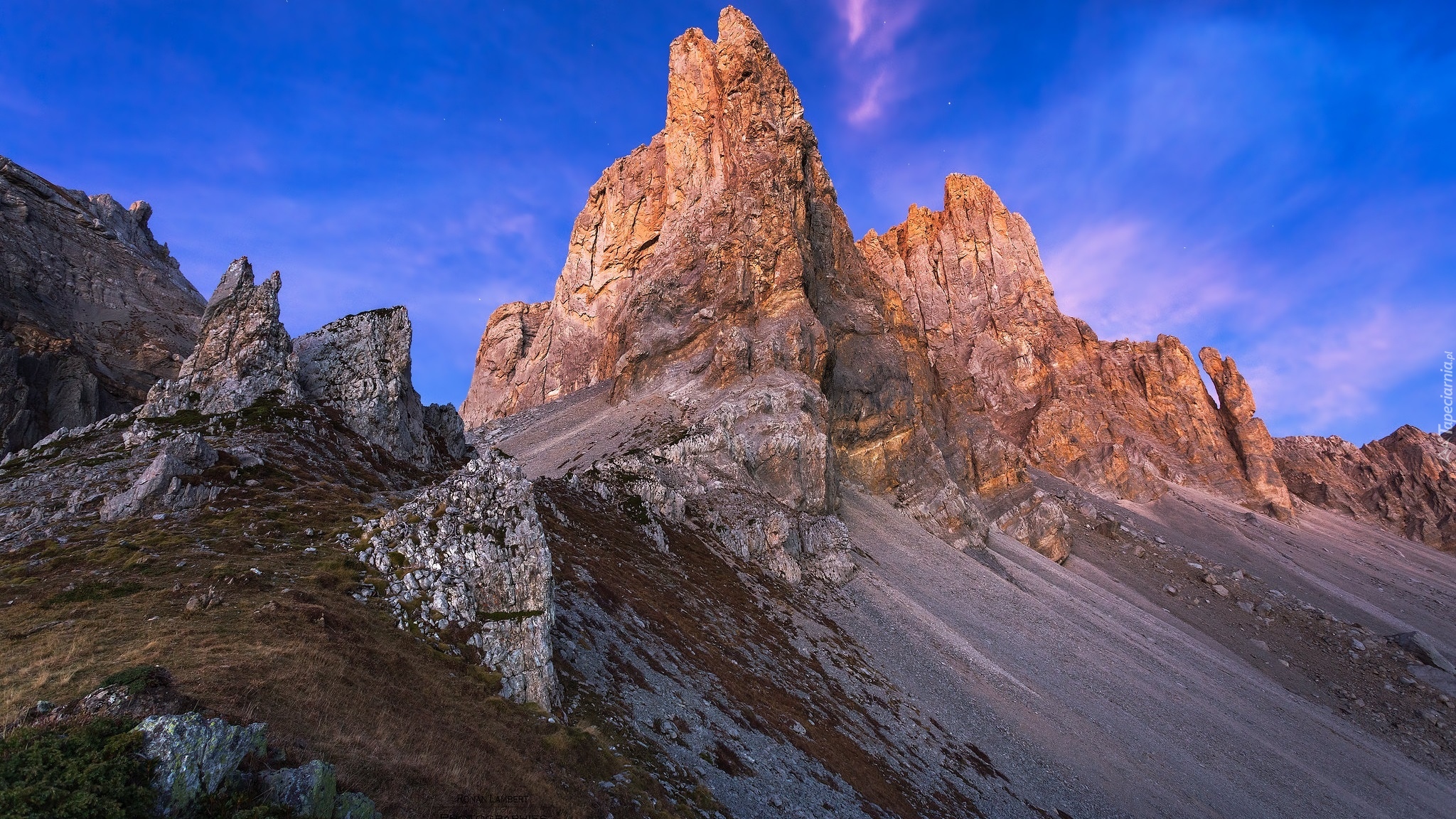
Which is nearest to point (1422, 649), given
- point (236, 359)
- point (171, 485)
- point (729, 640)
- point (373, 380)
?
point (729, 640)

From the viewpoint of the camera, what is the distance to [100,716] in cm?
1024

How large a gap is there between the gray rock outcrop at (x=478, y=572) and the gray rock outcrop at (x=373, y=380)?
45.6ft

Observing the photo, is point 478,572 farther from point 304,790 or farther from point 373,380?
point 373,380

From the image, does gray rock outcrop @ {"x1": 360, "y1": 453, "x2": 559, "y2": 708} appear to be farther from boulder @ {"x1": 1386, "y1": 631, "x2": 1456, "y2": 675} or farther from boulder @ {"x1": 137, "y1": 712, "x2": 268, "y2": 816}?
boulder @ {"x1": 1386, "y1": 631, "x2": 1456, "y2": 675}

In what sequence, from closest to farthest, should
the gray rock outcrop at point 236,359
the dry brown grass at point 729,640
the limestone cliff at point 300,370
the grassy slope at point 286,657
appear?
the grassy slope at point 286,657 < the dry brown grass at point 729,640 < the gray rock outcrop at point 236,359 < the limestone cliff at point 300,370

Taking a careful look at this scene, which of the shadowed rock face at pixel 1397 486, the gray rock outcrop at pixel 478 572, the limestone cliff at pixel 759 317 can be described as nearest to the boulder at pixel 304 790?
the gray rock outcrop at pixel 478 572

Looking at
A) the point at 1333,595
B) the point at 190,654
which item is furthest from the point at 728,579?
the point at 1333,595

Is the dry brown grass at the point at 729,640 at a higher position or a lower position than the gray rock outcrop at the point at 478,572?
lower

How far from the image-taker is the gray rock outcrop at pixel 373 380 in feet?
112

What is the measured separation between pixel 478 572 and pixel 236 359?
21262 mm

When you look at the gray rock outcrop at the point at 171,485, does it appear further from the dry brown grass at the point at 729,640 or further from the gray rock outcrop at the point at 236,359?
the dry brown grass at the point at 729,640

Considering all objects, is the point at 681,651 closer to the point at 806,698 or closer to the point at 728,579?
the point at 806,698

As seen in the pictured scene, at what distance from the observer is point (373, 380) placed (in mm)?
35000

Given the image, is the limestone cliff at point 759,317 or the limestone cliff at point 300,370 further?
the limestone cliff at point 759,317
